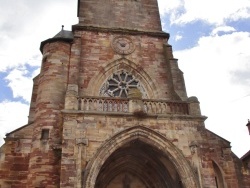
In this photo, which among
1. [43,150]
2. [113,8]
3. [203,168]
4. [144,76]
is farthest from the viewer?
[113,8]

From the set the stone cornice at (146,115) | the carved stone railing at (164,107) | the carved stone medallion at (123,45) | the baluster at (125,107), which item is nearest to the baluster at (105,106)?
the stone cornice at (146,115)

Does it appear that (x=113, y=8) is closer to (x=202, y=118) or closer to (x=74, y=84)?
(x=74, y=84)

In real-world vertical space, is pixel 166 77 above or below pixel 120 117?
above

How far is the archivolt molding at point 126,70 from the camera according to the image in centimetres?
1409

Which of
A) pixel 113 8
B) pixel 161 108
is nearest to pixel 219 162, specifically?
pixel 161 108

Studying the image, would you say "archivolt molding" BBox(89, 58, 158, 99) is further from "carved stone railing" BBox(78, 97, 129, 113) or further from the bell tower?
"carved stone railing" BBox(78, 97, 129, 113)

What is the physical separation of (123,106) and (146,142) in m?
1.63

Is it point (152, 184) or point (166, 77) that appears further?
point (166, 77)

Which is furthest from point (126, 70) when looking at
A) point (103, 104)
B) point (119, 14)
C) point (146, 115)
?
point (146, 115)

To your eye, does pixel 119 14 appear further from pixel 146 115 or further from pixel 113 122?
pixel 113 122

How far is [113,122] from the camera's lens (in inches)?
412

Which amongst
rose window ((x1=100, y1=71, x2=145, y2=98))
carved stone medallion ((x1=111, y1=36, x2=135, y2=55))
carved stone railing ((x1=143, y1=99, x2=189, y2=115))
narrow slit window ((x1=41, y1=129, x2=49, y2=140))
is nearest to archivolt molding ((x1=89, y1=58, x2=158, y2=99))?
rose window ((x1=100, y1=71, x2=145, y2=98))

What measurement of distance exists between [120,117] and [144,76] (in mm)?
4642

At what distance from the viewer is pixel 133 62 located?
15.0m
